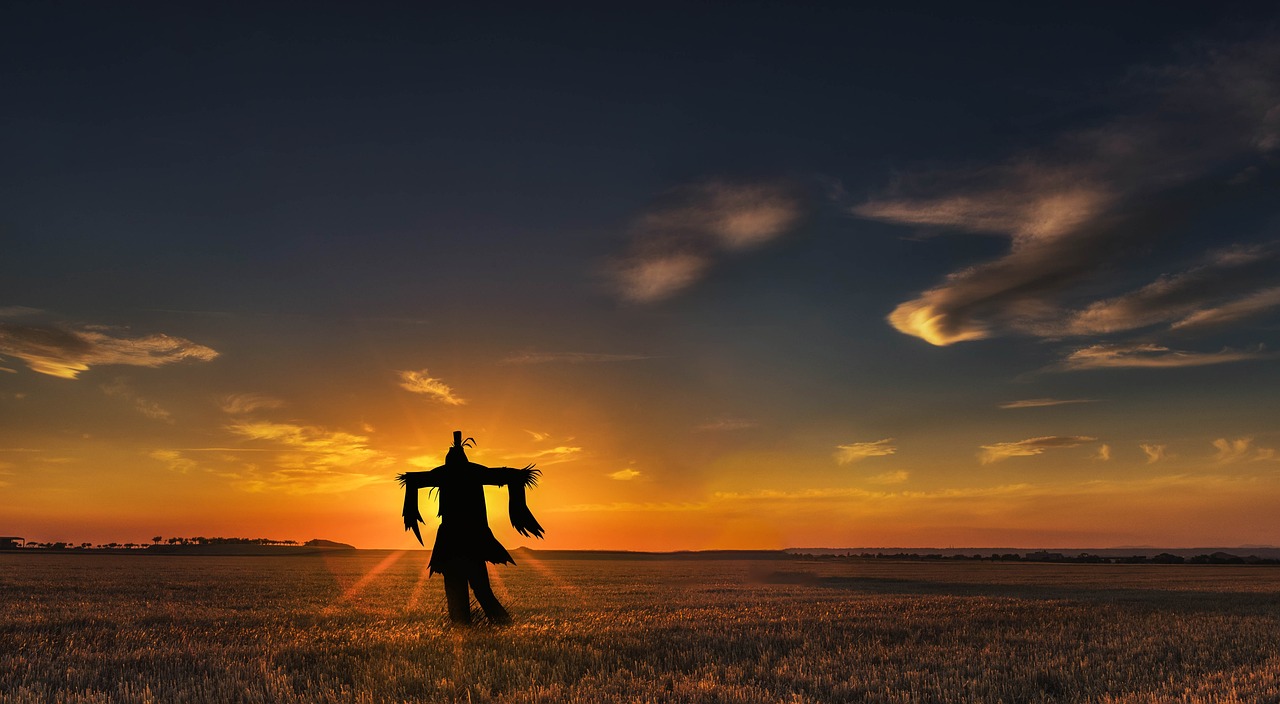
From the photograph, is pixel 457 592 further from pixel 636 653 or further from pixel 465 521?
pixel 636 653

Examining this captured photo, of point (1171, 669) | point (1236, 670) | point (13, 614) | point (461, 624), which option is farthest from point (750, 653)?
point (13, 614)

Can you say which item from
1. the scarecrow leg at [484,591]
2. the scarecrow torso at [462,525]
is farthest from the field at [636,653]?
the scarecrow torso at [462,525]

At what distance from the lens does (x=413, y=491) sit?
14.8m

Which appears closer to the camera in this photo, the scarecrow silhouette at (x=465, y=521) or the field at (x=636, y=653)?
the field at (x=636, y=653)

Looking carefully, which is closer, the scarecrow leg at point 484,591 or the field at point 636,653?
the field at point 636,653

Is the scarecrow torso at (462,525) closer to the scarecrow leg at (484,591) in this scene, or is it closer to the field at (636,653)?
the scarecrow leg at (484,591)

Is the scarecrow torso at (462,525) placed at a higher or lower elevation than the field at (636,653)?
higher

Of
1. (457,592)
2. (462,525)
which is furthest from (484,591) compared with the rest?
(462,525)

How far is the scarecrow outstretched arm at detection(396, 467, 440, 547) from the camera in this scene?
1478 centimetres

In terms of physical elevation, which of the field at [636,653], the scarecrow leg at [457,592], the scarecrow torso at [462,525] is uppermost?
the scarecrow torso at [462,525]

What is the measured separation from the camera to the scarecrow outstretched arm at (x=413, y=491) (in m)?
14.8

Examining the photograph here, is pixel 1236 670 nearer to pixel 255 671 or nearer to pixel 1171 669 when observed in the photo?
pixel 1171 669

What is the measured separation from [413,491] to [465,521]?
1124 millimetres

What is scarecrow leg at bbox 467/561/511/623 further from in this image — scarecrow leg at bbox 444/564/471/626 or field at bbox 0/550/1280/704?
field at bbox 0/550/1280/704
